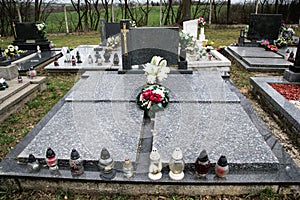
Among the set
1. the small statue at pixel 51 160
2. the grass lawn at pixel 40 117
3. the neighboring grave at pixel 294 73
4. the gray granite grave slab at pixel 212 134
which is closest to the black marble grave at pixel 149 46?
the grass lawn at pixel 40 117

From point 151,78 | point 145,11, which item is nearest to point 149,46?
point 151,78

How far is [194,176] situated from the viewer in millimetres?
2820

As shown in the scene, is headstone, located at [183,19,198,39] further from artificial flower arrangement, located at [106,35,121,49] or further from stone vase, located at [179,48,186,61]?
stone vase, located at [179,48,186,61]

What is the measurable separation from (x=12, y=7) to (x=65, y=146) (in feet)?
50.2

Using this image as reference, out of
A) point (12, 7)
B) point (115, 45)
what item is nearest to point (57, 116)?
point (115, 45)

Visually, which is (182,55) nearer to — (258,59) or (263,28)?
(258,59)

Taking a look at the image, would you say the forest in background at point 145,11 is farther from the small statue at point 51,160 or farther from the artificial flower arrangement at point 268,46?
the small statue at point 51,160

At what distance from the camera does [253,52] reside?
8.57 m

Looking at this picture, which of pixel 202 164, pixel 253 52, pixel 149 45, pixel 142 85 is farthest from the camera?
pixel 253 52

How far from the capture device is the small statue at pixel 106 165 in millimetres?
2766

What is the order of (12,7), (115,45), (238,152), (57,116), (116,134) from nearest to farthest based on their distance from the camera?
(238,152), (116,134), (57,116), (115,45), (12,7)

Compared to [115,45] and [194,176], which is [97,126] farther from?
[115,45]

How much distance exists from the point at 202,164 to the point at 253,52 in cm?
705

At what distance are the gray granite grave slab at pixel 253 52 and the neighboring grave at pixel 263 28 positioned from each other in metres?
0.51
